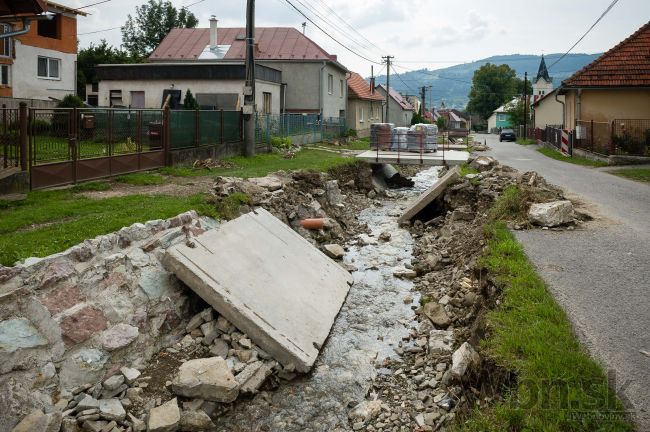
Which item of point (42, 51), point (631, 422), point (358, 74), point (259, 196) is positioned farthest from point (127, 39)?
point (631, 422)

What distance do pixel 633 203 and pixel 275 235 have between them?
8.51m

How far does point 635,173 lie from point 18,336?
20174mm

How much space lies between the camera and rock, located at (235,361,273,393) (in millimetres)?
7004

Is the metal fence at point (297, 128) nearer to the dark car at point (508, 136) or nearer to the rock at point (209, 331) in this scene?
the rock at point (209, 331)

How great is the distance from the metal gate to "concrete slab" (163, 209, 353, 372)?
463cm

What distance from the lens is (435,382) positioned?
7.00 m

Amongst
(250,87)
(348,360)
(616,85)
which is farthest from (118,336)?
(616,85)

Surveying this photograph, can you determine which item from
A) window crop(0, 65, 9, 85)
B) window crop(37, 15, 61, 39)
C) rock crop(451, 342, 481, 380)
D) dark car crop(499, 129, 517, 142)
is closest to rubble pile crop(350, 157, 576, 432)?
rock crop(451, 342, 481, 380)

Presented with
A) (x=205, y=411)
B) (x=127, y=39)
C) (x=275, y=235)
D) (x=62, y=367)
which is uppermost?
(x=127, y=39)

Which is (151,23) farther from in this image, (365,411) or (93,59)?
(365,411)

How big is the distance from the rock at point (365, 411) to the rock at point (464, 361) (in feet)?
2.97

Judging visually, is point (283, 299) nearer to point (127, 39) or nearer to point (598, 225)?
point (598, 225)

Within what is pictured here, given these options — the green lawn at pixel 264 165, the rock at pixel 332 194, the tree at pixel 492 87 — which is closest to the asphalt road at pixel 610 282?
the rock at pixel 332 194

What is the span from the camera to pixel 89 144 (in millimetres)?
13961
